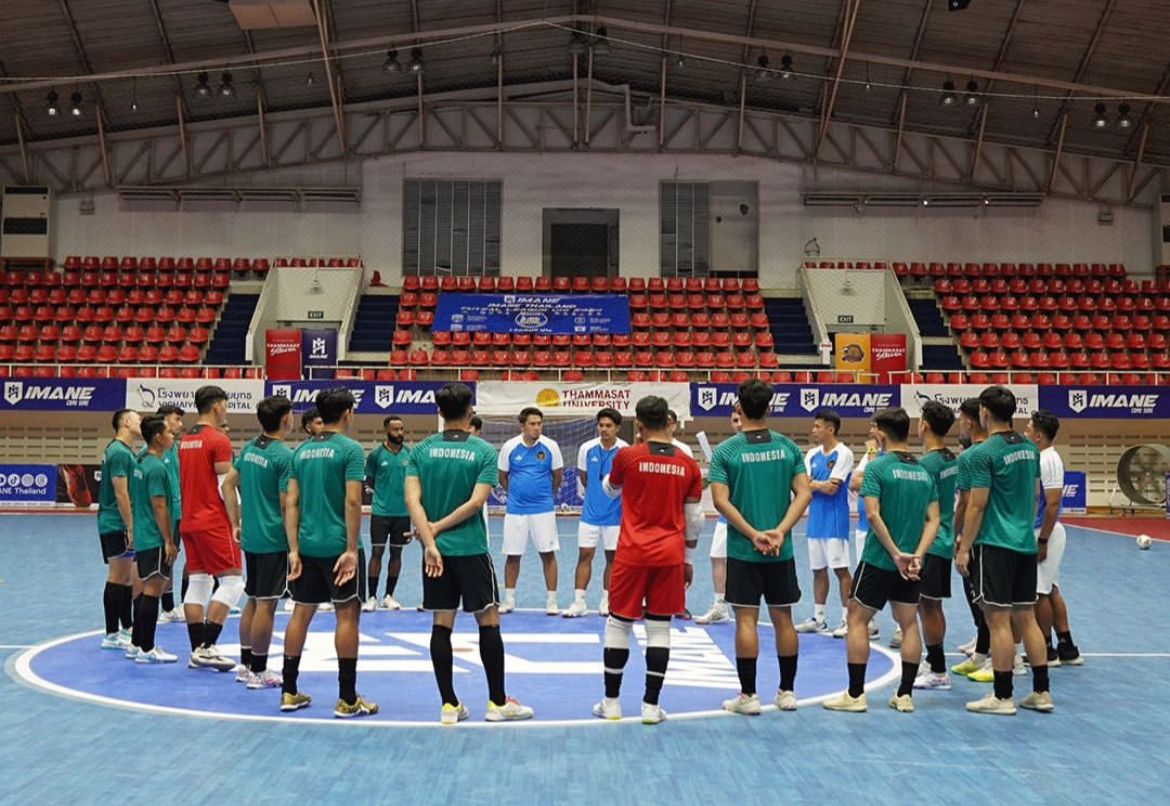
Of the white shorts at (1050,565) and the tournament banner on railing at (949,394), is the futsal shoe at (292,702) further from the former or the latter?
the tournament banner on railing at (949,394)


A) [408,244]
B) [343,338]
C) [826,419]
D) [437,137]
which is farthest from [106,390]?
[826,419]

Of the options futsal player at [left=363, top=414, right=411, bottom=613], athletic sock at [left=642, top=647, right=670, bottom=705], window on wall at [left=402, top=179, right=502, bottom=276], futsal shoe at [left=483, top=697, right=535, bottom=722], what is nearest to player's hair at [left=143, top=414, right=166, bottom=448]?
futsal player at [left=363, top=414, right=411, bottom=613]

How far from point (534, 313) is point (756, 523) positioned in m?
22.6

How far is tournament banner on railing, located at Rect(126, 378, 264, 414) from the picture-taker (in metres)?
23.5

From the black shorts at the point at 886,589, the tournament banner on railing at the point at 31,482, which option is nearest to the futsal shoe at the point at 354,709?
the black shorts at the point at 886,589

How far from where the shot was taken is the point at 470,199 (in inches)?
1236

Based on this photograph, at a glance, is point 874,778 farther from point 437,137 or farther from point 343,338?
point 437,137

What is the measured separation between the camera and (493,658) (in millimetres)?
6293

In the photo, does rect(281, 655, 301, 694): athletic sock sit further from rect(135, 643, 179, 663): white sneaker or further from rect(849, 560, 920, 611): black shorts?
rect(849, 560, 920, 611): black shorts

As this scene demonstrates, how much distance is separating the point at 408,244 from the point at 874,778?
27.8 meters

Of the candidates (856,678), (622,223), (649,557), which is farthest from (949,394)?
(649,557)

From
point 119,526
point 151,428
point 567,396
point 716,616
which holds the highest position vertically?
point 567,396

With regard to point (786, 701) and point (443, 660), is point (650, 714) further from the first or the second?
point (443, 660)

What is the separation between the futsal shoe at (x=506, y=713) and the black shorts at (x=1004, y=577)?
117 inches
